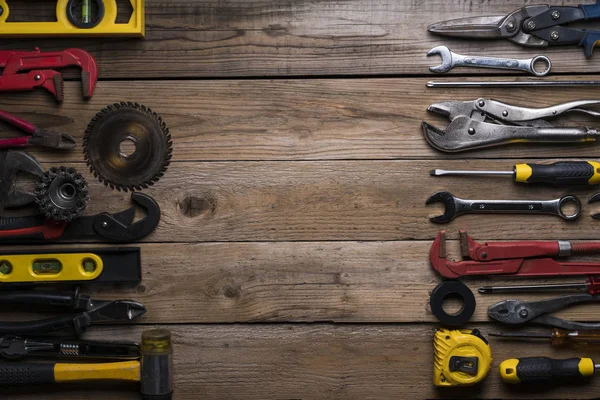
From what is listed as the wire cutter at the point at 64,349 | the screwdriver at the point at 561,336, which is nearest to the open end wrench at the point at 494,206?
the screwdriver at the point at 561,336

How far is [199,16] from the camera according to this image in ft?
6.11

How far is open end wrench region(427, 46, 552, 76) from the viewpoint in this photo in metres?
1.84

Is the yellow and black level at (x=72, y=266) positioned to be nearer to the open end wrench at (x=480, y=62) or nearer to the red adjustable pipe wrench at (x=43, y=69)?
the red adjustable pipe wrench at (x=43, y=69)

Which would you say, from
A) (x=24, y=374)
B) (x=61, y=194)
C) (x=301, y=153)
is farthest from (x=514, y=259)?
(x=24, y=374)

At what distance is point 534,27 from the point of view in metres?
1.83

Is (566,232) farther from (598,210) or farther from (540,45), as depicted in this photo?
(540,45)

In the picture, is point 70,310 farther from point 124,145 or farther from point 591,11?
point 591,11

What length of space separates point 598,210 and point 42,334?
1285mm

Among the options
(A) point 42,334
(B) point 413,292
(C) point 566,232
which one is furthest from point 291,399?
(C) point 566,232

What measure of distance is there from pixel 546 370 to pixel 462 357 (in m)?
0.19

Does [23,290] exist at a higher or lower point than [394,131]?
lower

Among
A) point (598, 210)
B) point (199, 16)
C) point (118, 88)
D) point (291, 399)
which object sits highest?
point (199, 16)

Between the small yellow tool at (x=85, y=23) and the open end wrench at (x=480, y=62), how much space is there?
66 cm

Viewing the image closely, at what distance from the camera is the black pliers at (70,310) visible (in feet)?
5.97
